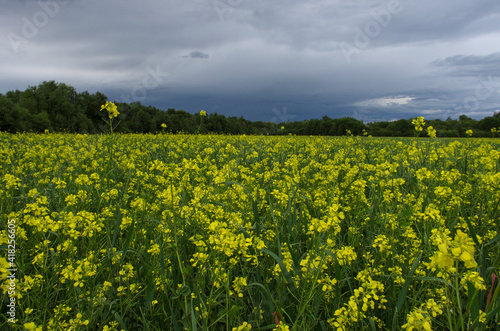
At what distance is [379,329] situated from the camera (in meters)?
1.96

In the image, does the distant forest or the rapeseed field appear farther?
the distant forest

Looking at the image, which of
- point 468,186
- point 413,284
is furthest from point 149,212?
point 468,186

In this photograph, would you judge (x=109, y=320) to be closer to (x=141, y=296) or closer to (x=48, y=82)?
(x=141, y=296)

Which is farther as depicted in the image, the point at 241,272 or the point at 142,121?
the point at 142,121

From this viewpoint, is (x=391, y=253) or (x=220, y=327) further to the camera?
(x=391, y=253)

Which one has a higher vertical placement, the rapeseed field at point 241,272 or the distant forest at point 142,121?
the distant forest at point 142,121

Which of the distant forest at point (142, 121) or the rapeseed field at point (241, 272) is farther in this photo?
the distant forest at point (142, 121)

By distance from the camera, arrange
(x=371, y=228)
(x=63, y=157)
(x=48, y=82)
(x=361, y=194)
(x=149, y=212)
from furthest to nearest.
Result: (x=48, y=82), (x=63, y=157), (x=361, y=194), (x=149, y=212), (x=371, y=228)

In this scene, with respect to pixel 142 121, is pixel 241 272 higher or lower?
lower

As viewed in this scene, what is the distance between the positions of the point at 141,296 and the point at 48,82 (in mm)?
68866

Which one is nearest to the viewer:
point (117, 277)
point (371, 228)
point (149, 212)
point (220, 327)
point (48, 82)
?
point (220, 327)

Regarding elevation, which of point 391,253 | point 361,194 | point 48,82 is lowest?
point 391,253

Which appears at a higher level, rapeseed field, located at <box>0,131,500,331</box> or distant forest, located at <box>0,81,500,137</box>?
distant forest, located at <box>0,81,500,137</box>

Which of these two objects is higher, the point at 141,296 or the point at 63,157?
the point at 63,157
